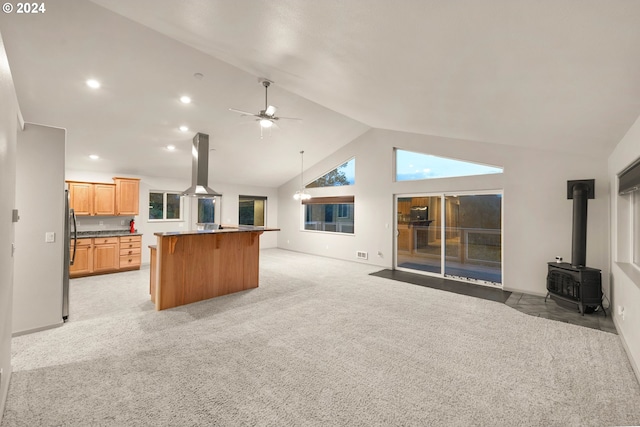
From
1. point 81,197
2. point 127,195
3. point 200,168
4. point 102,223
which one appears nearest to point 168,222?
point 127,195

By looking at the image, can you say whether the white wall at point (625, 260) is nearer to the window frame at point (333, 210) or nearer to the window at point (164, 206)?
the window frame at point (333, 210)

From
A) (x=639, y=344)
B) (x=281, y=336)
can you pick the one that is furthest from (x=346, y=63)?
(x=639, y=344)

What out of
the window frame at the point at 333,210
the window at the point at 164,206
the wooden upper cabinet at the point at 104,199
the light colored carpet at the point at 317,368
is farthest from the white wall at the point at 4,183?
the window frame at the point at 333,210

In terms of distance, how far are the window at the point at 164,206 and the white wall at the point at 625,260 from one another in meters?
8.31

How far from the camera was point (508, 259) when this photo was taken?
16.1ft

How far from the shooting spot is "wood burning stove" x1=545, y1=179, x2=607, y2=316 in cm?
364

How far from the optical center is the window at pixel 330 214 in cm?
787

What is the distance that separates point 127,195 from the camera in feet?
21.4

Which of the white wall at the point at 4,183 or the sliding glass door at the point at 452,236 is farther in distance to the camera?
the sliding glass door at the point at 452,236

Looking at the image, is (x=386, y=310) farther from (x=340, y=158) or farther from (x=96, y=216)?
(x=96, y=216)

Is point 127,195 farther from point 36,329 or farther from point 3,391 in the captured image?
point 3,391

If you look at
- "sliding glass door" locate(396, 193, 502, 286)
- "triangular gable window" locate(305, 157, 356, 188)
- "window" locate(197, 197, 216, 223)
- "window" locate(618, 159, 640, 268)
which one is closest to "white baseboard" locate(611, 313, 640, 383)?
Answer: "window" locate(618, 159, 640, 268)

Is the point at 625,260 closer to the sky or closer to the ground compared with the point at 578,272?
closer to the sky

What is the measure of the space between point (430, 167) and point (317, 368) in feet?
16.4
